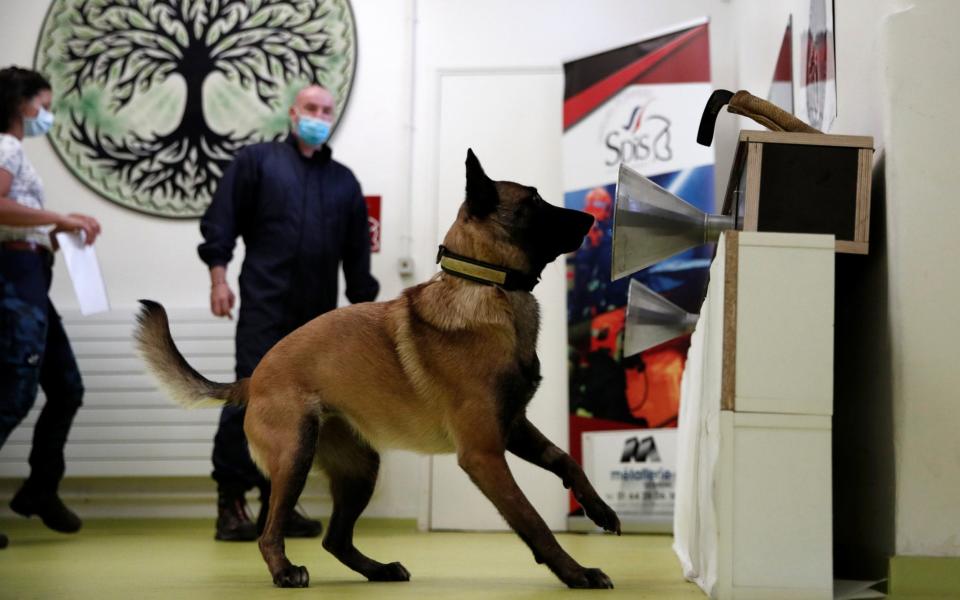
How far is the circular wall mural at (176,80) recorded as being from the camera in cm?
534

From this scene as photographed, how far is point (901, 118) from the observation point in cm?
232

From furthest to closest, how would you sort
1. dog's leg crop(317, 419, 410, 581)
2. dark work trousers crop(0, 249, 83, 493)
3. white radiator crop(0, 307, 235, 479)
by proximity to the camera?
1. white radiator crop(0, 307, 235, 479)
2. dark work trousers crop(0, 249, 83, 493)
3. dog's leg crop(317, 419, 410, 581)

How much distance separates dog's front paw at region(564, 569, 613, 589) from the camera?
2266mm

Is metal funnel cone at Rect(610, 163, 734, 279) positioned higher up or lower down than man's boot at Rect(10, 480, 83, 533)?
higher up

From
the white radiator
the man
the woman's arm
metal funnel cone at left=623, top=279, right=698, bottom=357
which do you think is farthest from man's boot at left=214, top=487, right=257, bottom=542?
metal funnel cone at left=623, top=279, right=698, bottom=357

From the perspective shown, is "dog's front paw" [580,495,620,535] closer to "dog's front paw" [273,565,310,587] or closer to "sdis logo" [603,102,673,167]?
"dog's front paw" [273,565,310,587]

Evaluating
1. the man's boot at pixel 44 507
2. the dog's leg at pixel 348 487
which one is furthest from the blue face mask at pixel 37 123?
the dog's leg at pixel 348 487

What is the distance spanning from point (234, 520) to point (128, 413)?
3.99 feet

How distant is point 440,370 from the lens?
2467 millimetres

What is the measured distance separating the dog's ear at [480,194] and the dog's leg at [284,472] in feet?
Result: 2.06

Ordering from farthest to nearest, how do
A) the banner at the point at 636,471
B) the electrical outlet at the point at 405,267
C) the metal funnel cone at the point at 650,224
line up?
the electrical outlet at the point at 405,267 → the banner at the point at 636,471 → the metal funnel cone at the point at 650,224

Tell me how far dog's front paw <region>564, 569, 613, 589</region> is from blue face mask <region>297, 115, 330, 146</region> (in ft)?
8.71

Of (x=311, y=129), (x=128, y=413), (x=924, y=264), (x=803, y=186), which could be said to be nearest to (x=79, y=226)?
(x=311, y=129)

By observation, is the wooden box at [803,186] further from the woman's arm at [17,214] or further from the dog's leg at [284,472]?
the woman's arm at [17,214]
